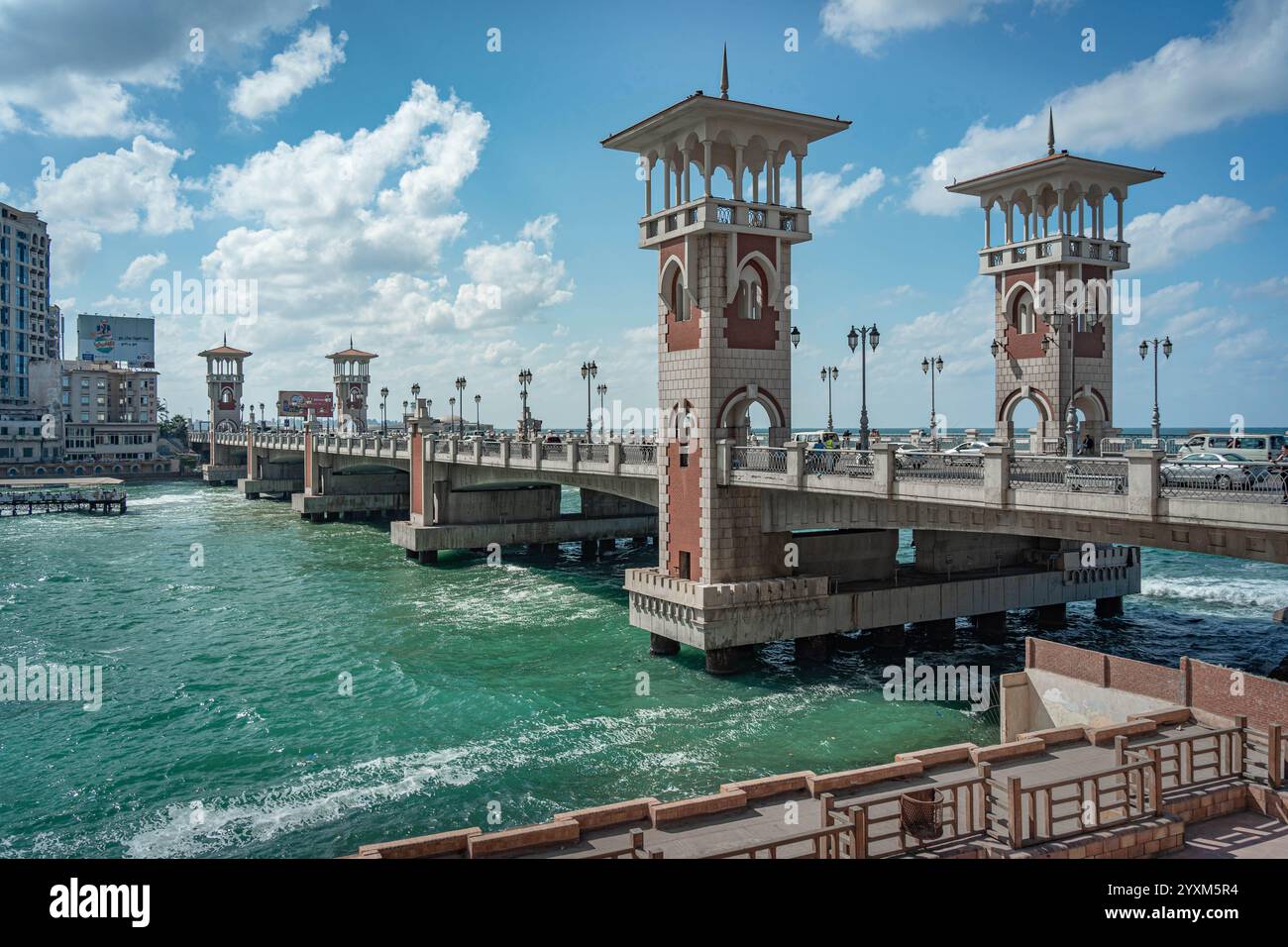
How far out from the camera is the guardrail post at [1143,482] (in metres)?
21.0

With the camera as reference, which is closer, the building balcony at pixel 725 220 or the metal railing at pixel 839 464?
the metal railing at pixel 839 464

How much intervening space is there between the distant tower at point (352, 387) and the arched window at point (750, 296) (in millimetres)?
113172

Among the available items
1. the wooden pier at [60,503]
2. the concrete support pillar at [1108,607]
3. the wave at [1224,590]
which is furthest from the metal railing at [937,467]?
the wooden pier at [60,503]

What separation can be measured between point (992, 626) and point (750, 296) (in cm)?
1700

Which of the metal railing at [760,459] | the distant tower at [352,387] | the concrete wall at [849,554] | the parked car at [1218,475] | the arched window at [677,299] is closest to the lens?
the parked car at [1218,475]

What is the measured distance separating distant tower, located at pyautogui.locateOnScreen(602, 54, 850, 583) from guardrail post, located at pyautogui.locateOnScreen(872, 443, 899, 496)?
23.3 ft

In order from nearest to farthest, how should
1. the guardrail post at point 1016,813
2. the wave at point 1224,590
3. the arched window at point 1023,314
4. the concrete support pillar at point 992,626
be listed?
the guardrail post at point 1016,813 → the concrete support pillar at point 992,626 → the arched window at point 1023,314 → the wave at point 1224,590

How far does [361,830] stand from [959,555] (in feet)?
91.2

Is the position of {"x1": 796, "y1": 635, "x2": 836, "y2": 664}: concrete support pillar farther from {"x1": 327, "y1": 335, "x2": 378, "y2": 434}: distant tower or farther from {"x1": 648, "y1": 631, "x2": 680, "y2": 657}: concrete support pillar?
{"x1": 327, "y1": 335, "x2": 378, "y2": 434}: distant tower

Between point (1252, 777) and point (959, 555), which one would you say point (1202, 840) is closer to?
point (1252, 777)

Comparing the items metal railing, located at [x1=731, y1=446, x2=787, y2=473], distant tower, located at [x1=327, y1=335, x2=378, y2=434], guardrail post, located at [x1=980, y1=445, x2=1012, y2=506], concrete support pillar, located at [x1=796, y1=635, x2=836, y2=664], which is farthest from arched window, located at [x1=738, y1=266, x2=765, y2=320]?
distant tower, located at [x1=327, y1=335, x2=378, y2=434]

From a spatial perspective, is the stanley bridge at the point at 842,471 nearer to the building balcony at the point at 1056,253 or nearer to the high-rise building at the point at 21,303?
the building balcony at the point at 1056,253

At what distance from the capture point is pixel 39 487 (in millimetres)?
118562
